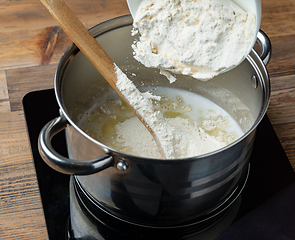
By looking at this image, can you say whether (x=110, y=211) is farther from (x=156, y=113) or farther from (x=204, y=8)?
(x=204, y=8)

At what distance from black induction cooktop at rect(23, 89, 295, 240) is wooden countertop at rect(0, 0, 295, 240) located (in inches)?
1.0

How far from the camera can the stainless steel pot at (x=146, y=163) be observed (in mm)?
461

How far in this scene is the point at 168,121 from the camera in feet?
2.54

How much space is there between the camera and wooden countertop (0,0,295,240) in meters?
0.64

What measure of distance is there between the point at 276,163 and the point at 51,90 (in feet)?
1.69

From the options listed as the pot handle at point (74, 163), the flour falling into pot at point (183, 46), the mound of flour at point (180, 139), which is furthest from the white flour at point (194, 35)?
the pot handle at point (74, 163)

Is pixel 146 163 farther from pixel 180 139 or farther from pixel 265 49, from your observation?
pixel 265 49

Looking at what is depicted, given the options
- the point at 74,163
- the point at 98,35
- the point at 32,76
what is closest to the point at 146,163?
the point at 74,163

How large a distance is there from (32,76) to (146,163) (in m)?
0.53

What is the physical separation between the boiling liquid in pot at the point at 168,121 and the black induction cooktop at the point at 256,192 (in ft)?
0.25

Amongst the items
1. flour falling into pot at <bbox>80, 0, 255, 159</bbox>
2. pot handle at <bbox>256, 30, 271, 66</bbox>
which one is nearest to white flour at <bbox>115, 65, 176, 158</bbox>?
flour falling into pot at <bbox>80, 0, 255, 159</bbox>

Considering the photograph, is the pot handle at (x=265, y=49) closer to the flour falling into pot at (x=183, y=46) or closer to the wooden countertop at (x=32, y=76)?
the flour falling into pot at (x=183, y=46)

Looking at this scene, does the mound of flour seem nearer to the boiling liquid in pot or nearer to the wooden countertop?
the boiling liquid in pot

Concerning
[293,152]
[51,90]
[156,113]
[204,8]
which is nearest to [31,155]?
[51,90]
